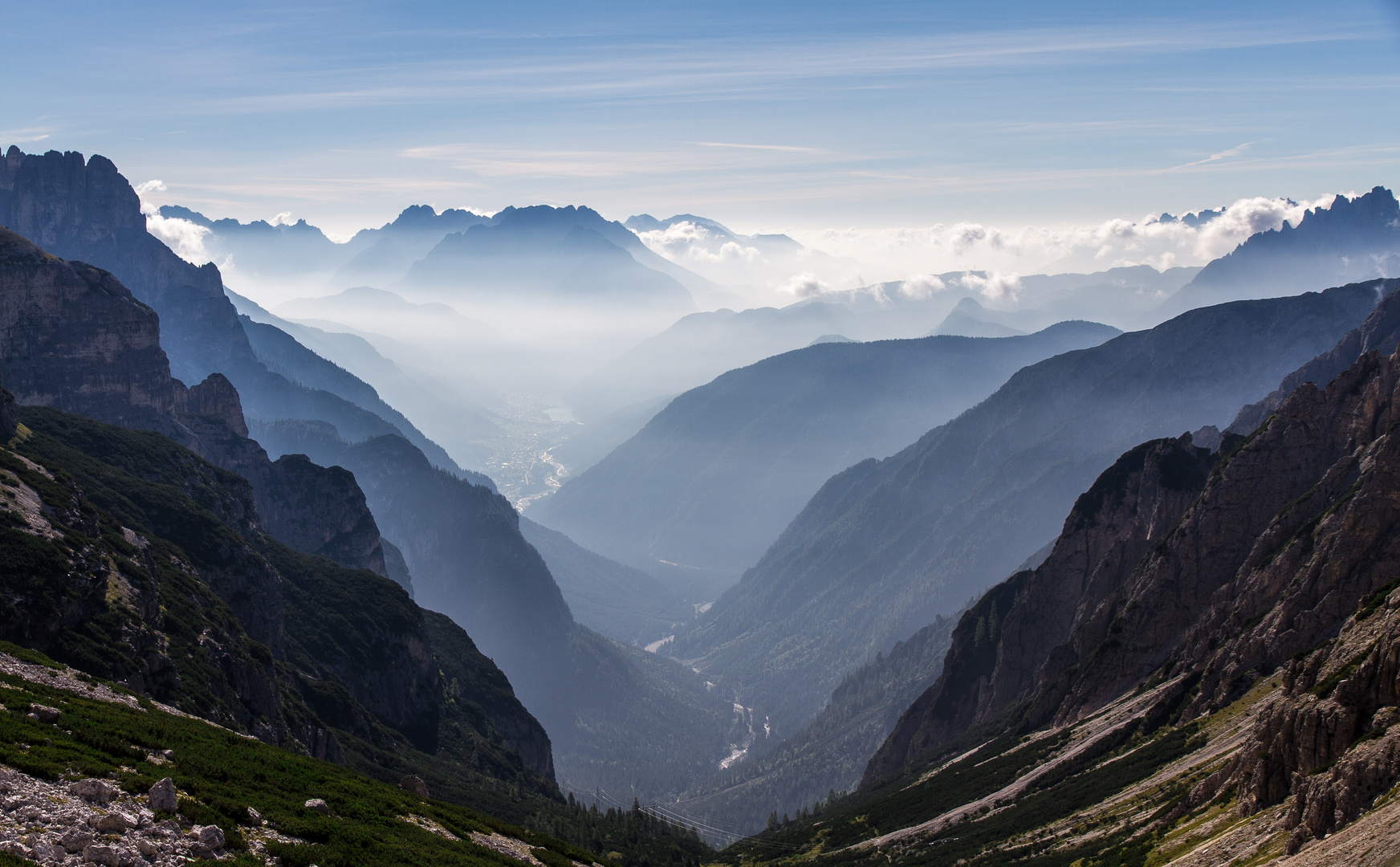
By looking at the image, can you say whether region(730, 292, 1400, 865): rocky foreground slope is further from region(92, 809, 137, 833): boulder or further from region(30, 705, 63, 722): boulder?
region(30, 705, 63, 722): boulder

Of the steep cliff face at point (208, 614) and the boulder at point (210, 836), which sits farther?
the steep cliff face at point (208, 614)

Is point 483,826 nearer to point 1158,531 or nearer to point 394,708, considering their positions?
point 394,708

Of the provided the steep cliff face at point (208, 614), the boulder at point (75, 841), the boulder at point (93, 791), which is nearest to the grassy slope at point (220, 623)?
the steep cliff face at point (208, 614)

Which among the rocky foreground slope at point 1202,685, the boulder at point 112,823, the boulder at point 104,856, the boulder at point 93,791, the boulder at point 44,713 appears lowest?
the rocky foreground slope at point 1202,685

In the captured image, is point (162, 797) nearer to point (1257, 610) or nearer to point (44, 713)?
point (44, 713)

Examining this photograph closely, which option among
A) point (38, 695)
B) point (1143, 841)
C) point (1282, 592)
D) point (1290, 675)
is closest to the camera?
point (38, 695)

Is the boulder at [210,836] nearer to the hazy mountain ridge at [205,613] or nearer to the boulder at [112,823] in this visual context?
the boulder at [112,823]

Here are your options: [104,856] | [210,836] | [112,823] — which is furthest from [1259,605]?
[104,856]

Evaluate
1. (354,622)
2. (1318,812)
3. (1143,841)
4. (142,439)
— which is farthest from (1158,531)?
(142,439)

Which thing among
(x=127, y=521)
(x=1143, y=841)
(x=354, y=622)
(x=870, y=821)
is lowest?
(x=870, y=821)
